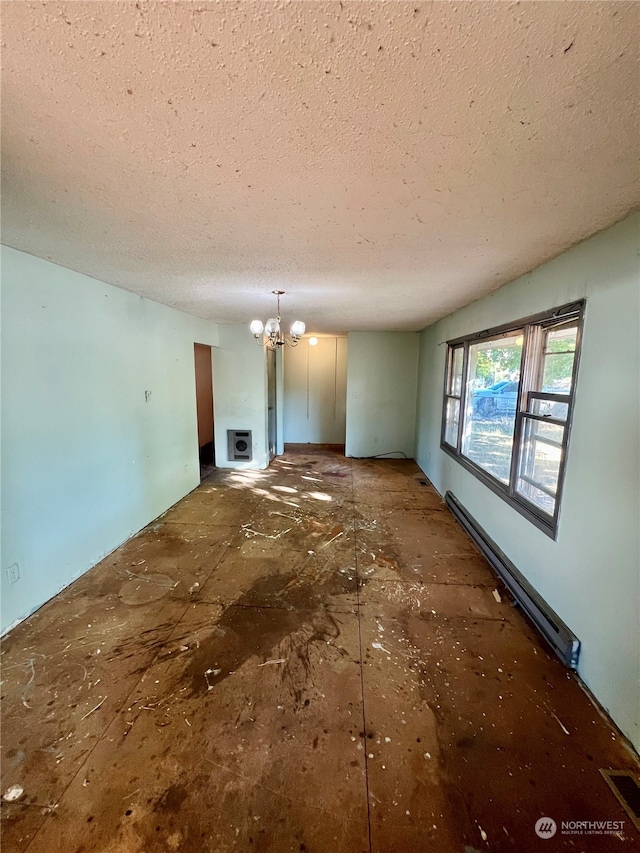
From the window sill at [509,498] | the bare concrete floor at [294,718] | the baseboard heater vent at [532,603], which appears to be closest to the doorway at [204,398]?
the bare concrete floor at [294,718]

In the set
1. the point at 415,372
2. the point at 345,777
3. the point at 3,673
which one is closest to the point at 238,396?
the point at 415,372

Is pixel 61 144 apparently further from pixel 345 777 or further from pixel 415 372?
pixel 415 372

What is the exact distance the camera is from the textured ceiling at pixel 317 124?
74 centimetres

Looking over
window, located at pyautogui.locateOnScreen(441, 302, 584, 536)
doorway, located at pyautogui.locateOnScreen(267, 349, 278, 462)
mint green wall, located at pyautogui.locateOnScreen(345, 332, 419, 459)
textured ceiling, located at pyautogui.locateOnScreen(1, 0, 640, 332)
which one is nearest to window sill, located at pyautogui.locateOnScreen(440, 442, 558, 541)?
window, located at pyautogui.locateOnScreen(441, 302, 584, 536)

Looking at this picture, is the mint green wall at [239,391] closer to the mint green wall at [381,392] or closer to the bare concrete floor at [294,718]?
the mint green wall at [381,392]

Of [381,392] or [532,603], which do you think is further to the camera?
[381,392]

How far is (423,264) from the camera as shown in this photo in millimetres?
2357

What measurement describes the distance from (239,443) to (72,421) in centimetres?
332

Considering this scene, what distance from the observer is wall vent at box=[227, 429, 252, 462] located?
5.81 meters

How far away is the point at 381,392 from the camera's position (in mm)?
6438

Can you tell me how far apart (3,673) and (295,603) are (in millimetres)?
1702

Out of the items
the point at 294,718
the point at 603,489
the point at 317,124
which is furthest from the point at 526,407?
the point at 294,718

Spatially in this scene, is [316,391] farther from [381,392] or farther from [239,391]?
[239,391]

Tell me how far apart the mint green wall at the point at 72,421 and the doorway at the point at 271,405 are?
7.76 ft
